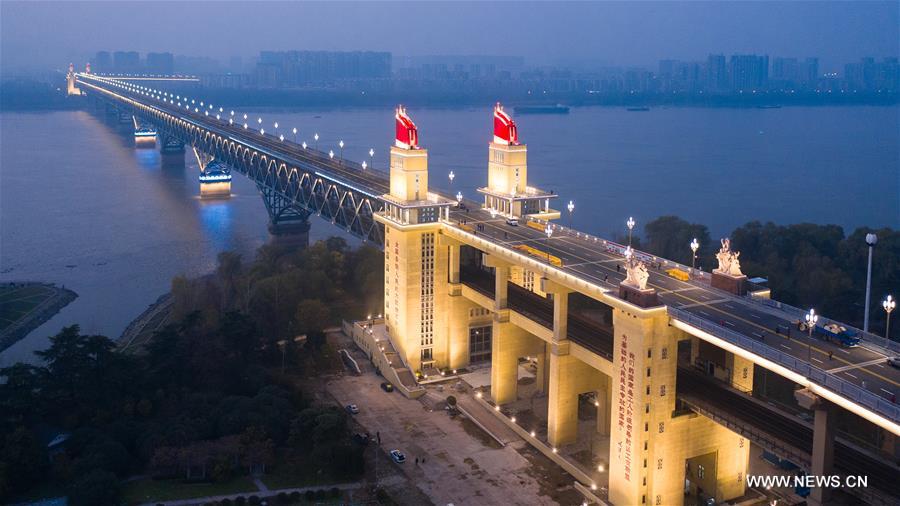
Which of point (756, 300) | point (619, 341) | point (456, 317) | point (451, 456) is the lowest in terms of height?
point (451, 456)

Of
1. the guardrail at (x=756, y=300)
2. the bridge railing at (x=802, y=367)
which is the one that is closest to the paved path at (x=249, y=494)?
the bridge railing at (x=802, y=367)

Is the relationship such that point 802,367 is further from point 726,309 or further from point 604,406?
point 604,406

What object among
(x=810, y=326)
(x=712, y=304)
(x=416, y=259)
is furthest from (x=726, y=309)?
(x=416, y=259)

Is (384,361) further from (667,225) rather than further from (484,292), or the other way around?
(667,225)

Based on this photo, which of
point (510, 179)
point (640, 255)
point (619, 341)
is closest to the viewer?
point (619, 341)

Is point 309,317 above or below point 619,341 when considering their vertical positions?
below

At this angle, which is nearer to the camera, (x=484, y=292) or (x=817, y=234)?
(x=484, y=292)

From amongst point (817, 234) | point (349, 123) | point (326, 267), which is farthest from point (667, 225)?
point (349, 123)

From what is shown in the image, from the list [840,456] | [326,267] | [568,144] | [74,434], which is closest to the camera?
[840,456]
